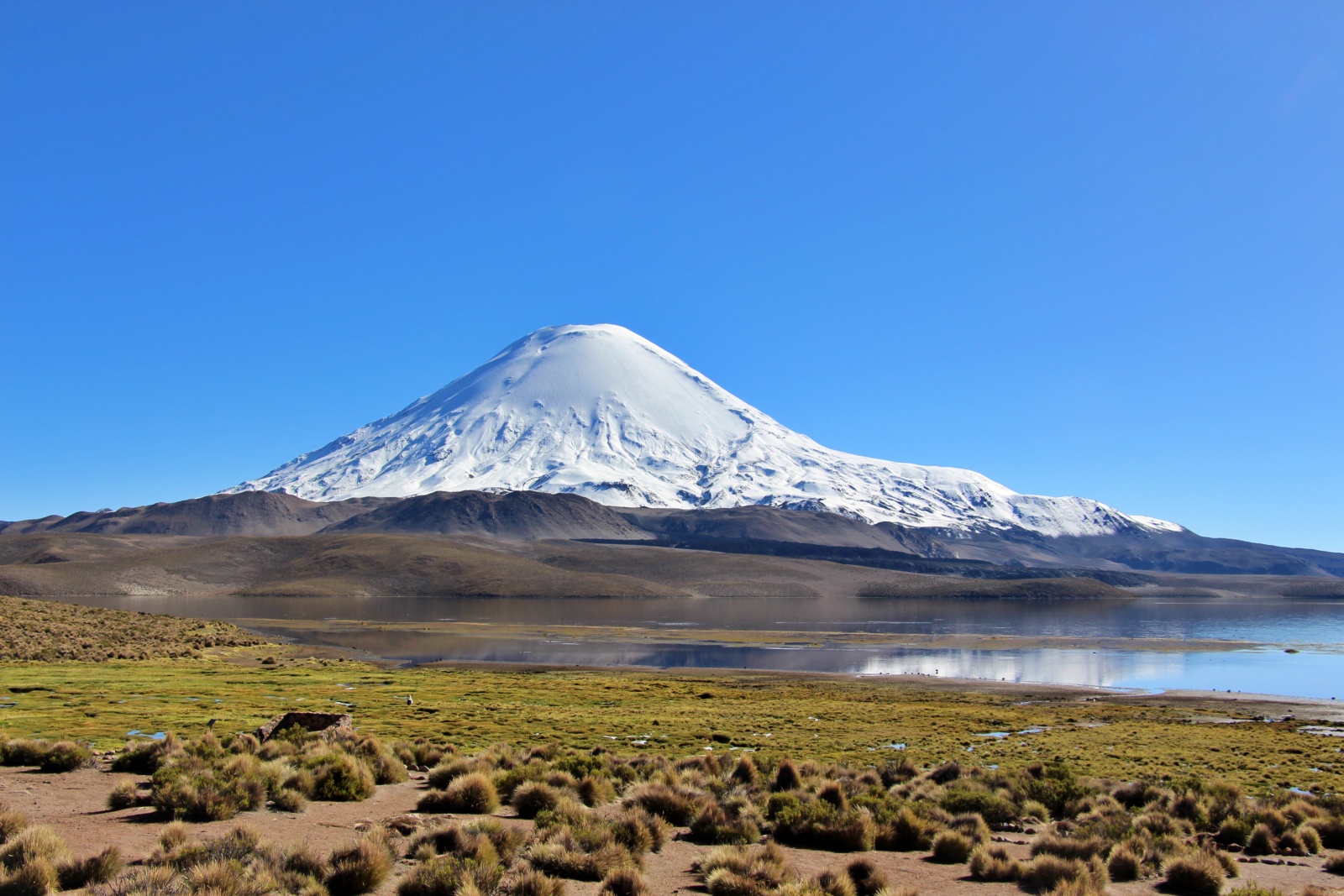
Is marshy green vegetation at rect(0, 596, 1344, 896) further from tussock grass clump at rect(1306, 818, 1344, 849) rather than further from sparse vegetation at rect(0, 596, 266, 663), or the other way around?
sparse vegetation at rect(0, 596, 266, 663)

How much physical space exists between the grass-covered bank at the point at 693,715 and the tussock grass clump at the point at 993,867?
436 inches

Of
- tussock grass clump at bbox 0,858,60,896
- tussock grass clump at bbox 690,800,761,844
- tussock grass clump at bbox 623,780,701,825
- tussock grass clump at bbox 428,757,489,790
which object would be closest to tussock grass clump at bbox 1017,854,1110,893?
tussock grass clump at bbox 690,800,761,844

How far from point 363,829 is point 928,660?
196 feet

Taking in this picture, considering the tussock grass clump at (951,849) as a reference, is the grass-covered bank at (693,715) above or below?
below

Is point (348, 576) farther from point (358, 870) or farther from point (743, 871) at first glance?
point (743, 871)

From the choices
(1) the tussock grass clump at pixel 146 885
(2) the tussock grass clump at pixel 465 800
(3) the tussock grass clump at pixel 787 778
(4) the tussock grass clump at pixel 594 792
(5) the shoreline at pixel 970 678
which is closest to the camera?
(1) the tussock grass clump at pixel 146 885

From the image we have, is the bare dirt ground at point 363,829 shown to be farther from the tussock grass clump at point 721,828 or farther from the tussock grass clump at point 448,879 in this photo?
the tussock grass clump at point 448,879

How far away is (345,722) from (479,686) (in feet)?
66.9

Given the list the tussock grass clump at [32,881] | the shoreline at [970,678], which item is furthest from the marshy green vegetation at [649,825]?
the shoreline at [970,678]

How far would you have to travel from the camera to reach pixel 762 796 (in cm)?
1695

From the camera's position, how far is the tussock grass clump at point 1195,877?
1239cm

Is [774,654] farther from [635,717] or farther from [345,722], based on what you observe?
[345,722]

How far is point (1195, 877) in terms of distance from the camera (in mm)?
12477

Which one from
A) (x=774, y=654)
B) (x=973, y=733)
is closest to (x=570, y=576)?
(x=774, y=654)
